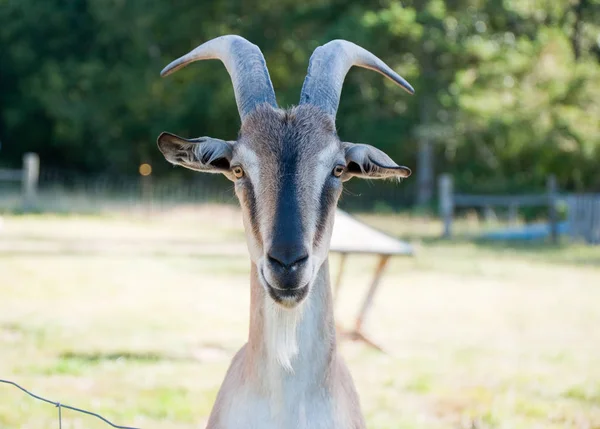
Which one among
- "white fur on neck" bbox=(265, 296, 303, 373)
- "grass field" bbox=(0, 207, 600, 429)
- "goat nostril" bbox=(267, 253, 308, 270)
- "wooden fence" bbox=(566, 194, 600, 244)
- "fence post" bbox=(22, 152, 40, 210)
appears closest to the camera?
"goat nostril" bbox=(267, 253, 308, 270)

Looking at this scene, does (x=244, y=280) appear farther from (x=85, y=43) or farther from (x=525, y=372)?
(x=85, y=43)

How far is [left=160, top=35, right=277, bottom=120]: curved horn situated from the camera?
3.91 metres

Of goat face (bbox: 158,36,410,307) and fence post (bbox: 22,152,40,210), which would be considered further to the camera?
fence post (bbox: 22,152,40,210)

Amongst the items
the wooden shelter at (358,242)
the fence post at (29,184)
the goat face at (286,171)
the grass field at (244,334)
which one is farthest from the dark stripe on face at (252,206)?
the fence post at (29,184)

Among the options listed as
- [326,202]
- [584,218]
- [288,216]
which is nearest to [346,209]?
[584,218]

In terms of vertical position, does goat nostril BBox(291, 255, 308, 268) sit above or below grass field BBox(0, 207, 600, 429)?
above

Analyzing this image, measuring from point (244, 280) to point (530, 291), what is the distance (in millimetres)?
4860

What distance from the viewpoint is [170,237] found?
22.5 m

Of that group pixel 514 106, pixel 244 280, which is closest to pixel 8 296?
pixel 244 280

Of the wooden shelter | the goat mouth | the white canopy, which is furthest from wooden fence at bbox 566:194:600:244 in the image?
the goat mouth

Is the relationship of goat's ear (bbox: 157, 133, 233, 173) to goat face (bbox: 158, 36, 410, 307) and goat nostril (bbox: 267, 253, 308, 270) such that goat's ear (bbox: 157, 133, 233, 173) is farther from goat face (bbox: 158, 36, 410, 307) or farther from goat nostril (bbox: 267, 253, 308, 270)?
goat nostril (bbox: 267, 253, 308, 270)

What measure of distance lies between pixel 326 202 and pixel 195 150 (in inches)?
24.0

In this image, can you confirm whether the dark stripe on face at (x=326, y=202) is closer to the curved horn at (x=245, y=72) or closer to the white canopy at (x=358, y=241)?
the curved horn at (x=245, y=72)

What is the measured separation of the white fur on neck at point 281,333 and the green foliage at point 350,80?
24765 millimetres
